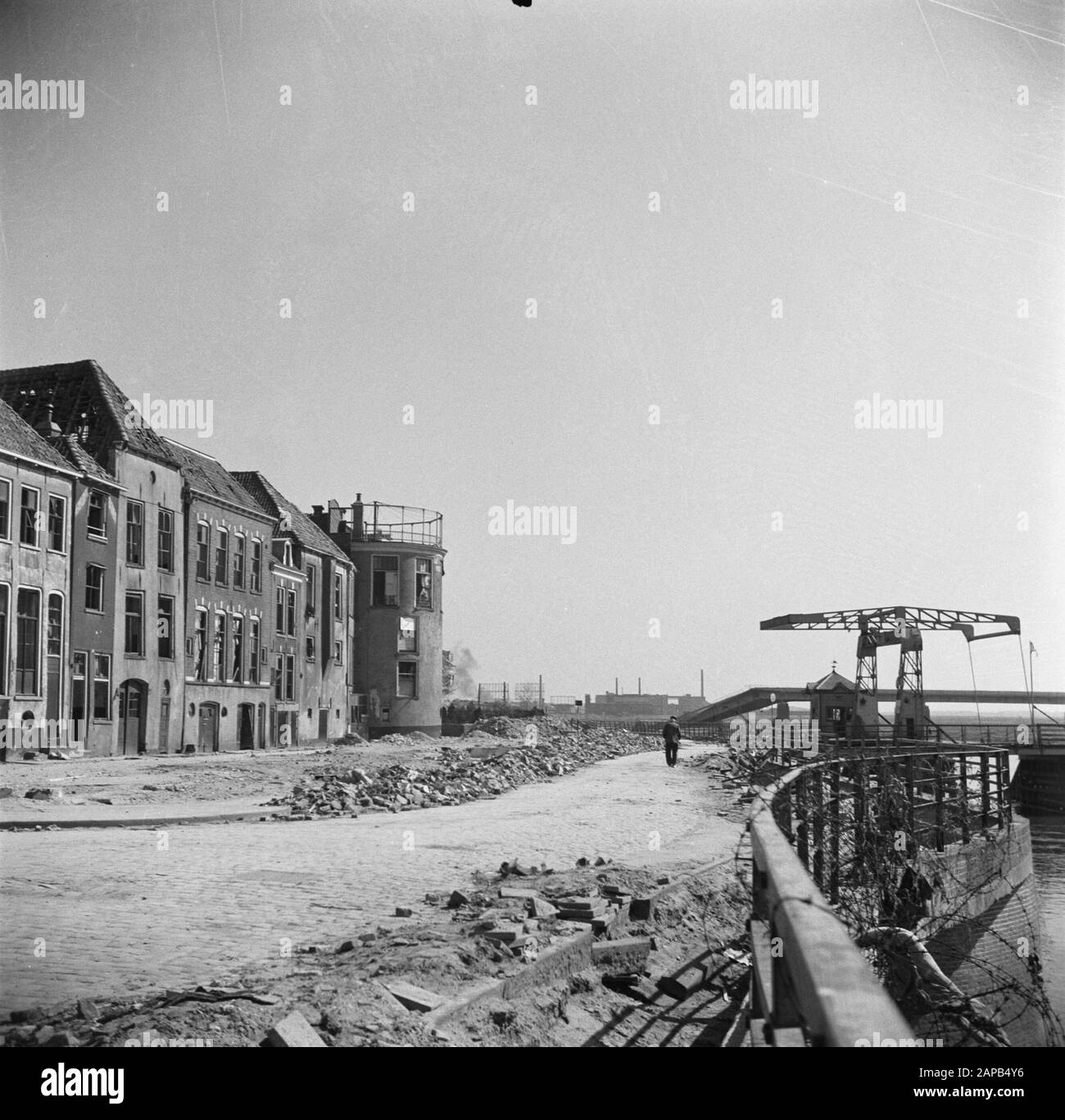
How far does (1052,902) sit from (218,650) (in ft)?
92.4

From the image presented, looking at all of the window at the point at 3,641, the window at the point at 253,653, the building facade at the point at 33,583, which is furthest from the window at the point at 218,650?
the window at the point at 3,641

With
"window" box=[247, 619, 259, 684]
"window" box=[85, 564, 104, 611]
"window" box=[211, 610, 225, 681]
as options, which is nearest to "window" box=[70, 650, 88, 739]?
"window" box=[85, 564, 104, 611]

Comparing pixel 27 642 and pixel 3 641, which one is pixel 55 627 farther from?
pixel 3 641

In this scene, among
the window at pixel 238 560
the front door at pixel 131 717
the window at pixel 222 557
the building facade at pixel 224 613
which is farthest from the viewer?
the window at pixel 238 560

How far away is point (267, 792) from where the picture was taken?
2272 cm

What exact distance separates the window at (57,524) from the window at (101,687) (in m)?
3.52

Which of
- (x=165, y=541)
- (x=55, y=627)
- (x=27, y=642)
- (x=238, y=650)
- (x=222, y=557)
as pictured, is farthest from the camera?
(x=238, y=650)

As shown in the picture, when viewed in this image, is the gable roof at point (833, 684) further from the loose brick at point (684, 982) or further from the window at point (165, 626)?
the loose brick at point (684, 982)

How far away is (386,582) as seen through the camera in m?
54.9

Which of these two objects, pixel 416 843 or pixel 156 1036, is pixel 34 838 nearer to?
pixel 416 843

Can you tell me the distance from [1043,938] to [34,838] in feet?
48.7

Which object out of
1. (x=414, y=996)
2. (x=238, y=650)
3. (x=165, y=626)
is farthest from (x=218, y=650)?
(x=414, y=996)

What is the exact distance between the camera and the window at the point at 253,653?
42.0m

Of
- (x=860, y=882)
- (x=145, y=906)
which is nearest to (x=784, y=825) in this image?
(x=860, y=882)
